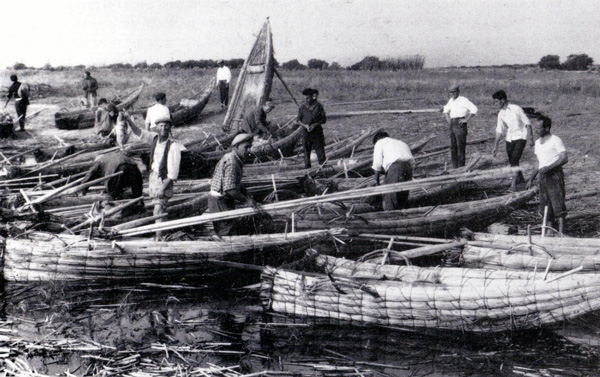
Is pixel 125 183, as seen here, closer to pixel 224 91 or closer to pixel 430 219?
pixel 430 219

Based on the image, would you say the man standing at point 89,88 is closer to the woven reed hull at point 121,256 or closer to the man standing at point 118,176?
the man standing at point 118,176

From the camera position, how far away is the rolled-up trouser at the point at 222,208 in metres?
6.62

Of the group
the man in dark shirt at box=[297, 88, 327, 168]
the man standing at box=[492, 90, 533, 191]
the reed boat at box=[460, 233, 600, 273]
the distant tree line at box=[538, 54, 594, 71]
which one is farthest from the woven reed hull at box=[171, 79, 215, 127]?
the distant tree line at box=[538, 54, 594, 71]

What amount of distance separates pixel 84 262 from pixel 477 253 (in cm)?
416

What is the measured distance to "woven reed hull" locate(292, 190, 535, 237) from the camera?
23.8ft

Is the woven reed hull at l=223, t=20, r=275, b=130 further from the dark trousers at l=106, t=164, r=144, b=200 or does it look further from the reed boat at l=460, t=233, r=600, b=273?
the reed boat at l=460, t=233, r=600, b=273

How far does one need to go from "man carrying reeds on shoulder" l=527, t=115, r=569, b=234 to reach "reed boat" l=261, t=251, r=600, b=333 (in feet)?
7.10

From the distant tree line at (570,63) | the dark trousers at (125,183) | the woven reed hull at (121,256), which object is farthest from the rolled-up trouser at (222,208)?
the distant tree line at (570,63)

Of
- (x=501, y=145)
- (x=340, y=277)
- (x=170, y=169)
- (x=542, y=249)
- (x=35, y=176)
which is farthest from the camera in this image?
(x=501, y=145)

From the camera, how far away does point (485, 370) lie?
4.77 m

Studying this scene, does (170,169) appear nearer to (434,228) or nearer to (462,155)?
(434,228)

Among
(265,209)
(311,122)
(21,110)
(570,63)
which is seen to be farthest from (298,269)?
(570,63)

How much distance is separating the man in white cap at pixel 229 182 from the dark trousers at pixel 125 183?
1.44 m

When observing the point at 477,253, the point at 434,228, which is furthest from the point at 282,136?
the point at 477,253
